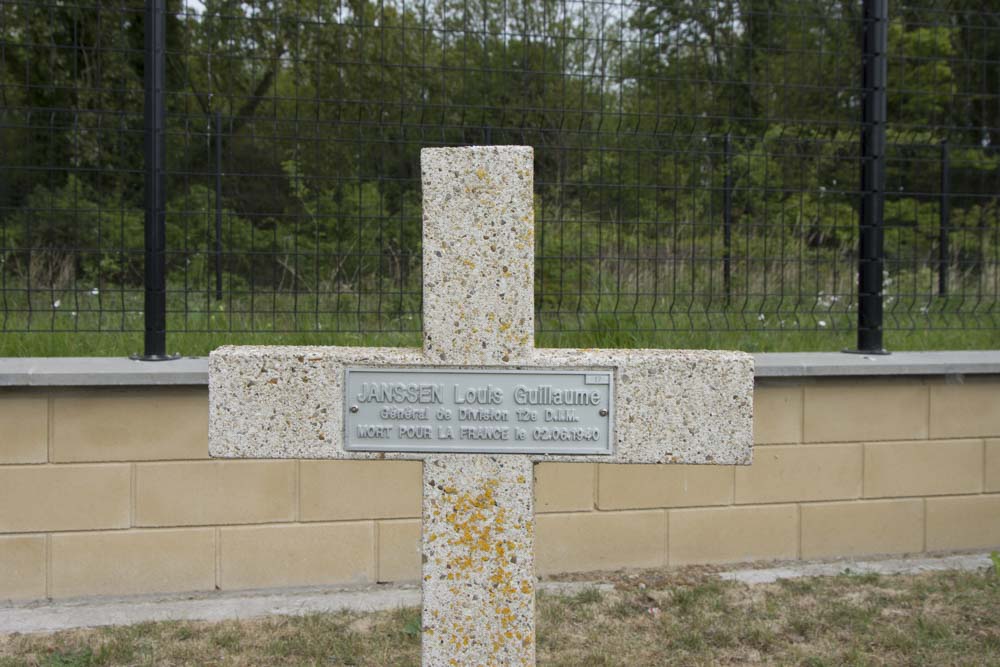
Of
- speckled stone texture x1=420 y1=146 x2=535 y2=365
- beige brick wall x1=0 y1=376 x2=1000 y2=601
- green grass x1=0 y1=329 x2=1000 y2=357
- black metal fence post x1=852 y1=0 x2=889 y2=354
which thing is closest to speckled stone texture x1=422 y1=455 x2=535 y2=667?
speckled stone texture x1=420 y1=146 x2=535 y2=365

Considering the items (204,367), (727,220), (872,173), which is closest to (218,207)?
(204,367)

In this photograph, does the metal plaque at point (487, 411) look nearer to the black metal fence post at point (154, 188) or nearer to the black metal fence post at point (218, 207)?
the black metal fence post at point (154, 188)

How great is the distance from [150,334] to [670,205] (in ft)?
8.67

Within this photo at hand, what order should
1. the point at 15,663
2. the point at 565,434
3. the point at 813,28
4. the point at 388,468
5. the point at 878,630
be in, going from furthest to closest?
the point at 813,28
the point at 388,468
the point at 878,630
the point at 15,663
the point at 565,434

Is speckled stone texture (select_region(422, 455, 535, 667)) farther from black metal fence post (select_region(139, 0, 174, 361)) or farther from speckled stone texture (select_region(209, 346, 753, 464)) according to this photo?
black metal fence post (select_region(139, 0, 174, 361))

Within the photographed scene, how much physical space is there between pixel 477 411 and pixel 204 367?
80.5 inches

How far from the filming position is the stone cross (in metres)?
2.41

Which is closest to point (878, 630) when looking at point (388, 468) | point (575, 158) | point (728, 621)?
point (728, 621)

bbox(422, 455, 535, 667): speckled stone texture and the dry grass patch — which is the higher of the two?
bbox(422, 455, 535, 667): speckled stone texture

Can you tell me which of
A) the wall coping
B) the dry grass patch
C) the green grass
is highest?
the green grass

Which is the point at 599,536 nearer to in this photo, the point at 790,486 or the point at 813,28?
the point at 790,486

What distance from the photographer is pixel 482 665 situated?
2473mm

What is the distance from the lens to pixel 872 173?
497 cm

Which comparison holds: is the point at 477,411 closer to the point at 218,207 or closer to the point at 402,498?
the point at 402,498
